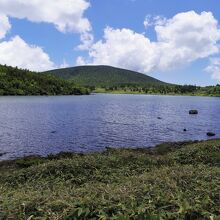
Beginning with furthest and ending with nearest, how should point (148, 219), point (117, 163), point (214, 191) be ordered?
1. point (117, 163)
2. point (214, 191)
3. point (148, 219)

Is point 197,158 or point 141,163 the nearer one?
point 141,163

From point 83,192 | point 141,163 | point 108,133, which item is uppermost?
point 83,192

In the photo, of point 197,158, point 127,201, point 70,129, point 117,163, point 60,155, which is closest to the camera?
point 127,201

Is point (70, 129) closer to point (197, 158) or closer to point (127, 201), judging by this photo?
point (197, 158)

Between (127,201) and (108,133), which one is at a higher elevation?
(127,201)

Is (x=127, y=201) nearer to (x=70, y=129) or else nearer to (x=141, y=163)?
(x=141, y=163)

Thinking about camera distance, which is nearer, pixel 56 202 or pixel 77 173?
pixel 56 202

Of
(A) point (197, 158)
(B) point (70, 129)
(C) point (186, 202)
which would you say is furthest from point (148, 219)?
(B) point (70, 129)

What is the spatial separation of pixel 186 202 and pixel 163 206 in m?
0.76

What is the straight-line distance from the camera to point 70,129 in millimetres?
69312

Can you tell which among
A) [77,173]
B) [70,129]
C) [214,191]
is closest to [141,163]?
[77,173]

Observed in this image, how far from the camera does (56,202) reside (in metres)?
9.08

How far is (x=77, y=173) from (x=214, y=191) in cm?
1175

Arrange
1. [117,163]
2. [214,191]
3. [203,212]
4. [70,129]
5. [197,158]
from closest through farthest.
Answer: [203,212] < [214,191] < [117,163] < [197,158] < [70,129]
